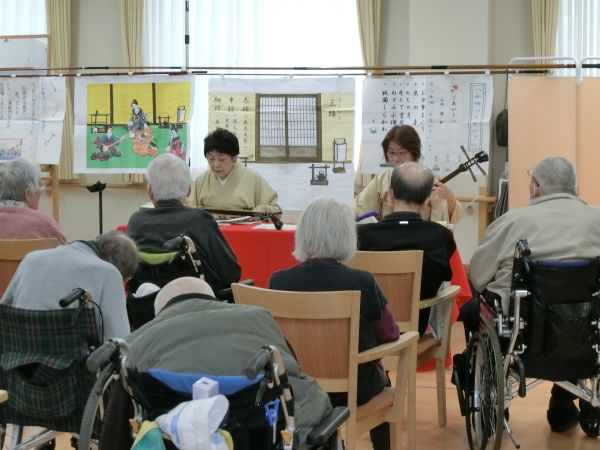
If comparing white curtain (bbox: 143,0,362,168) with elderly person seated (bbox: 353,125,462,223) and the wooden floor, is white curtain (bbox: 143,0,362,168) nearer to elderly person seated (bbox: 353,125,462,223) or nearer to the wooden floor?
elderly person seated (bbox: 353,125,462,223)

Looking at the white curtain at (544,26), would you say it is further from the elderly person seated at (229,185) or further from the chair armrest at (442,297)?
the chair armrest at (442,297)

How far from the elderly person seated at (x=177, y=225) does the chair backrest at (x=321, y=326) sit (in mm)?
1060

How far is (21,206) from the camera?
13.4ft

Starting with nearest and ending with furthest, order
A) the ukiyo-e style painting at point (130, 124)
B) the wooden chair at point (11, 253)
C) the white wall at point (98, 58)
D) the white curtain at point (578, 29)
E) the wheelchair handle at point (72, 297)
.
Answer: the wheelchair handle at point (72, 297)
the wooden chair at point (11, 253)
the ukiyo-e style painting at point (130, 124)
the white curtain at point (578, 29)
the white wall at point (98, 58)

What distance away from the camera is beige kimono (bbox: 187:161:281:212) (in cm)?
570

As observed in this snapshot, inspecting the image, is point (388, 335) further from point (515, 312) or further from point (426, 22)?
point (426, 22)

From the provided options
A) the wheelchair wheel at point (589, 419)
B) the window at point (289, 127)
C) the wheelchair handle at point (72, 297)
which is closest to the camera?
the wheelchair handle at point (72, 297)

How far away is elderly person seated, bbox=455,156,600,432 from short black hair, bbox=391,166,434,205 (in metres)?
0.35

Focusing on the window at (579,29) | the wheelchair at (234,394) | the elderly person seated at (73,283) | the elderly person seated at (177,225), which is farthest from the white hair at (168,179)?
the window at (579,29)

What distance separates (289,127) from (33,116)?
2.01 meters

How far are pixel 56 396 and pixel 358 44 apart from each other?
545cm

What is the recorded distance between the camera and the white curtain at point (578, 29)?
7254 mm

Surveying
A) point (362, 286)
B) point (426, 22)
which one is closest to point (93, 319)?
point (362, 286)

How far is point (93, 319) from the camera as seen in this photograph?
2.81 m
